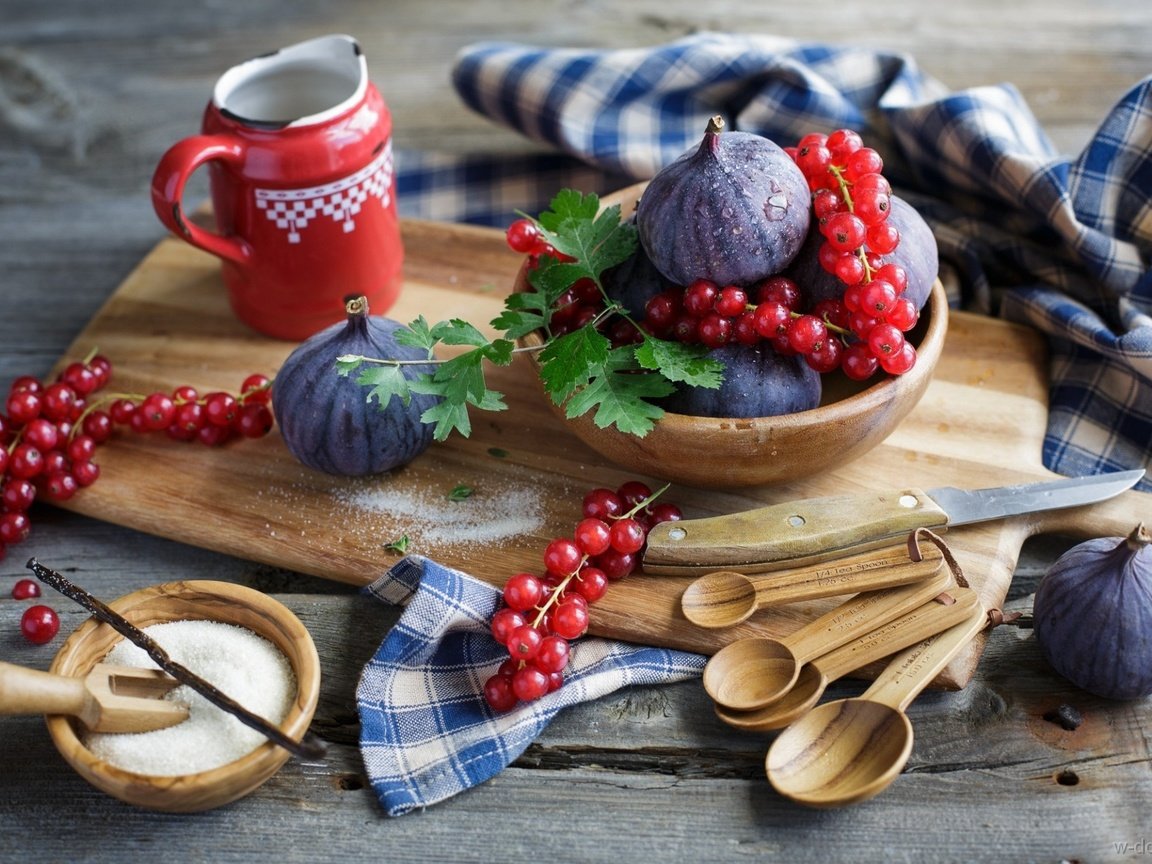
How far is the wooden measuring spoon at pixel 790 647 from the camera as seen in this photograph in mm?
1022

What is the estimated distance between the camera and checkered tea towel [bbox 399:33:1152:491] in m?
1.33

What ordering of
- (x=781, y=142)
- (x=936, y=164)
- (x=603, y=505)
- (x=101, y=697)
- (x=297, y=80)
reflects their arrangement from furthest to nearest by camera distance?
1. (x=781, y=142)
2. (x=936, y=164)
3. (x=297, y=80)
4. (x=603, y=505)
5. (x=101, y=697)

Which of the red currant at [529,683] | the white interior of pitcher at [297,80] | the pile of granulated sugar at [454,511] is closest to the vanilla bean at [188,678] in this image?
the red currant at [529,683]

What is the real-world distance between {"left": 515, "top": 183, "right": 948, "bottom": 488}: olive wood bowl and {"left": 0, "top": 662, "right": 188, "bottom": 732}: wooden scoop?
0.44 m

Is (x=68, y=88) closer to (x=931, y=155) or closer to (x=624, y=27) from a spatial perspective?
(x=624, y=27)

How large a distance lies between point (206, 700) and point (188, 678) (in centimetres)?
4

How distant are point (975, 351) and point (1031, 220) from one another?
199 mm

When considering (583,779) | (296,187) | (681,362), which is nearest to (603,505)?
(681,362)

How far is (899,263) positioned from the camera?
109cm

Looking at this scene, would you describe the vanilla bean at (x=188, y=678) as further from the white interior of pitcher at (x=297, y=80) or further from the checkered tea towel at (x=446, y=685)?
the white interior of pitcher at (x=297, y=80)

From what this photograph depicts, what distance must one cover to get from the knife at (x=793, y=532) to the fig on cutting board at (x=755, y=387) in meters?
0.10

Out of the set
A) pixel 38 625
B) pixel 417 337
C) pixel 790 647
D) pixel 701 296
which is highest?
pixel 701 296

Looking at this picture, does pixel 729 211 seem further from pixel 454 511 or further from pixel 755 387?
pixel 454 511

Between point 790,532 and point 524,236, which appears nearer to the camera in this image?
point 790,532
